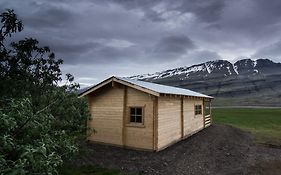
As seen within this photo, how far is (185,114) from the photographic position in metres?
21.8

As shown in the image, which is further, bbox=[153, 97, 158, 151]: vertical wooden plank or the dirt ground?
bbox=[153, 97, 158, 151]: vertical wooden plank

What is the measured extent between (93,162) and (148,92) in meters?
5.16

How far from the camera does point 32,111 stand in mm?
6383

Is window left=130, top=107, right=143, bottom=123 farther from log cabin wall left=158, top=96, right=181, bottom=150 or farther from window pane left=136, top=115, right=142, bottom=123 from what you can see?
log cabin wall left=158, top=96, right=181, bottom=150

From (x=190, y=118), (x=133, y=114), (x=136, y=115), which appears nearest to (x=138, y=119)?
(x=136, y=115)

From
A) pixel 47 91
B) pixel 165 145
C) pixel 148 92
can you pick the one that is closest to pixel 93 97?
pixel 148 92

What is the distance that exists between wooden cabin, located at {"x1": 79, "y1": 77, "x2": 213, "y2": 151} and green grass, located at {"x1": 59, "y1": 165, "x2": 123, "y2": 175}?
437cm

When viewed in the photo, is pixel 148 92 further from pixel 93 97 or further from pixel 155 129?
pixel 93 97

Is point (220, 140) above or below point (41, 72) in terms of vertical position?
below

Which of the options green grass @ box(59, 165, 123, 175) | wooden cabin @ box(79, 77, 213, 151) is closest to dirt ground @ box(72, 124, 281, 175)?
green grass @ box(59, 165, 123, 175)

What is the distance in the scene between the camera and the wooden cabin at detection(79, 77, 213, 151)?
16328mm

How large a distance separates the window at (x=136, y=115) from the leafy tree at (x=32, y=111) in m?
5.22

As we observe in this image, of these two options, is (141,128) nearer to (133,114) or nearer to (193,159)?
(133,114)

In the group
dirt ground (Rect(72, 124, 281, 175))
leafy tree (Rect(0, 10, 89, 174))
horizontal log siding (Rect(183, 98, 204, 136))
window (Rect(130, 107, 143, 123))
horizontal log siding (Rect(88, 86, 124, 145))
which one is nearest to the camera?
leafy tree (Rect(0, 10, 89, 174))
